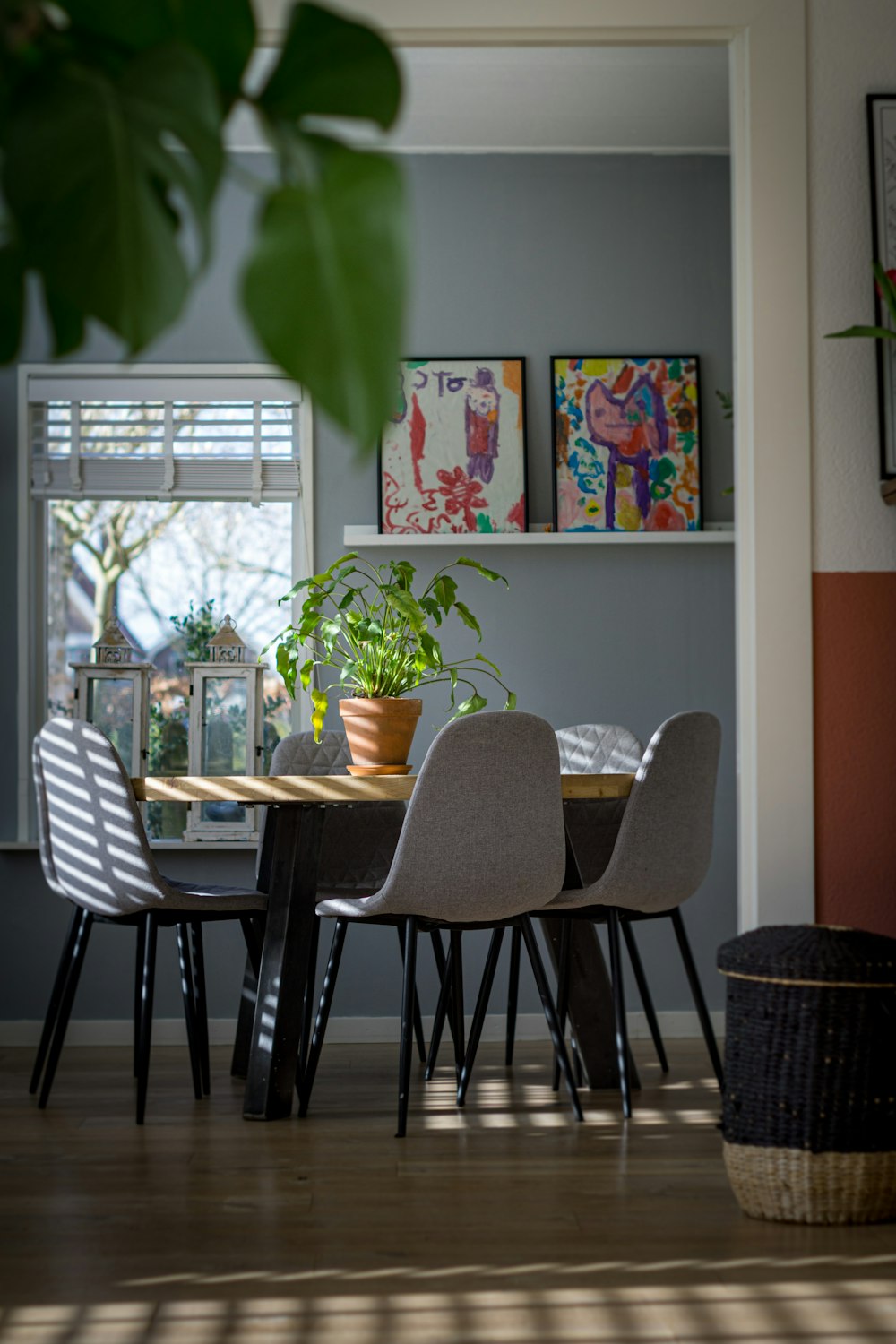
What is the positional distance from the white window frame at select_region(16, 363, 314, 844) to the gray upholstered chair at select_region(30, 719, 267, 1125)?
3.65 feet

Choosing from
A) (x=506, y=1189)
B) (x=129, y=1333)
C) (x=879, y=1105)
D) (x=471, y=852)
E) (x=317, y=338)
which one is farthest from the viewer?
(x=471, y=852)

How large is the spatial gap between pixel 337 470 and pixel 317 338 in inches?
161

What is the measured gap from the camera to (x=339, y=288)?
230mm

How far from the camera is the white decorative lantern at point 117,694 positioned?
4227 millimetres

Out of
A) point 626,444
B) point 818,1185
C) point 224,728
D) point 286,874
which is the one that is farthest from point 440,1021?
point 626,444

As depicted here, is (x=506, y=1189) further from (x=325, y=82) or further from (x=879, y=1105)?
(x=325, y=82)

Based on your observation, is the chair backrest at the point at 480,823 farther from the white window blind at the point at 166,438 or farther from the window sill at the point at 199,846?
the white window blind at the point at 166,438

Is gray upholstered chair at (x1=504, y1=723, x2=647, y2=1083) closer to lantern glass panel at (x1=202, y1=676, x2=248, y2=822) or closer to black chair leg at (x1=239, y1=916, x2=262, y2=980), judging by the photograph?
black chair leg at (x1=239, y1=916, x2=262, y2=980)

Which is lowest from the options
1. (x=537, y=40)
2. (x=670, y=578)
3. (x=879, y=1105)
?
(x=879, y=1105)

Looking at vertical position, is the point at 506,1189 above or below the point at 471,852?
below

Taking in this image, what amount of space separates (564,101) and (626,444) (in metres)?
1.03

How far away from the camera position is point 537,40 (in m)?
2.73

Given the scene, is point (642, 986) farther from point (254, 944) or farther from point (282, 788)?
point (282, 788)

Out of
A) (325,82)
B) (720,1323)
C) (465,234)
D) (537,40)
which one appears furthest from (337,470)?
(325,82)
